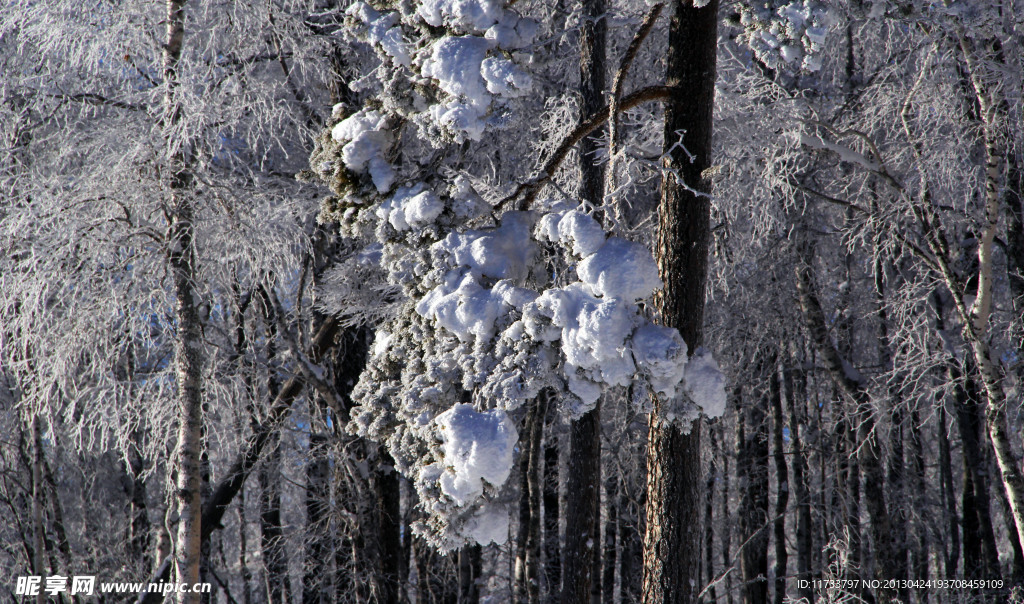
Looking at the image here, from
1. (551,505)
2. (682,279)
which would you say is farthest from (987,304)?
(551,505)

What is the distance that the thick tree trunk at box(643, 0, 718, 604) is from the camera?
470cm

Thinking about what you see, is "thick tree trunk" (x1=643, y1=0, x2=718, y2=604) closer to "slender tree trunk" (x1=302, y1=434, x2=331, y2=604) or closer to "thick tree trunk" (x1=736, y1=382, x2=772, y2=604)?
"slender tree trunk" (x1=302, y1=434, x2=331, y2=604)

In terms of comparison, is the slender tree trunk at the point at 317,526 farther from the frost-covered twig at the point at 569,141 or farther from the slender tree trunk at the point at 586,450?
the frost-covered twig at the point at 569,141

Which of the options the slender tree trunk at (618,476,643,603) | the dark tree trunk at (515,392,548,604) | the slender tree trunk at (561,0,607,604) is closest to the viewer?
the slender tree trunk at (561,0,607,604)

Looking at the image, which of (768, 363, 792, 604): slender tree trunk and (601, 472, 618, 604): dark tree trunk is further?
(768, 363, 792, 604): slender tree trunk

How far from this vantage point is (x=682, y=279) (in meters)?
4.76

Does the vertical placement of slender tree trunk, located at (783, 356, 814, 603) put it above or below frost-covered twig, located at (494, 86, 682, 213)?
below

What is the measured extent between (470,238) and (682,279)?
141cm

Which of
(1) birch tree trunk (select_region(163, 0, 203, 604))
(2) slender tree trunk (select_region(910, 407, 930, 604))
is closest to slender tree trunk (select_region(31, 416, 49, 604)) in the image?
(1) birch tree trunk (select_region(163, 0, 203, 604))

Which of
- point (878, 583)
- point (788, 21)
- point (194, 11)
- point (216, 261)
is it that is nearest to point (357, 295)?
point (216, 261)

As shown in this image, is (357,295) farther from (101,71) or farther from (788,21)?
(788,21)

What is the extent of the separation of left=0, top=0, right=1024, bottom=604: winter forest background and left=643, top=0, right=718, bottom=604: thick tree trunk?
24 millimetres

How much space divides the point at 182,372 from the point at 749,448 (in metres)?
11.7

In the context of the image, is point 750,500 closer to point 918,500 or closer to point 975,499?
point 918,500
